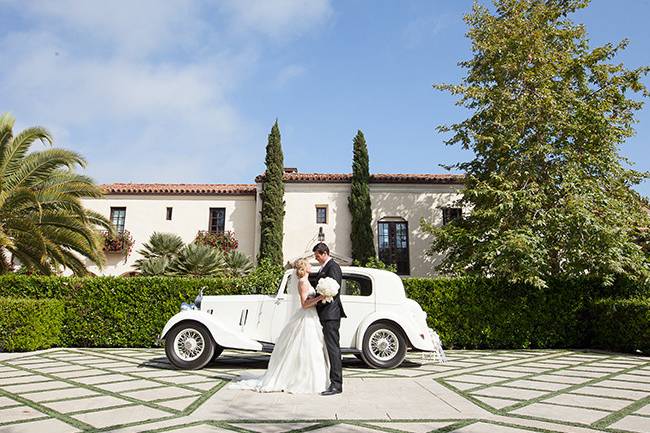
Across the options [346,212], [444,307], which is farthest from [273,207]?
[444,307]

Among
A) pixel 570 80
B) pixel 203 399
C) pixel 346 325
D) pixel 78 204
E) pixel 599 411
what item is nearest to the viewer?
pixel 599 411

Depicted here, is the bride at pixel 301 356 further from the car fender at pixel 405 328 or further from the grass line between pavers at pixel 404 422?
the car fender at pixel 405 328

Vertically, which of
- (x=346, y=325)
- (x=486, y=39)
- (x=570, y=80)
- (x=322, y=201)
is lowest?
(x=346, y=325)

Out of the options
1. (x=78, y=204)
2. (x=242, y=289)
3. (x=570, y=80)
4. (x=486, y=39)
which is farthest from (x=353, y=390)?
(x=486, y=39)

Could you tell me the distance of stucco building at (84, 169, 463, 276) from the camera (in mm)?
20484

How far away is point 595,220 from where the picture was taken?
10148 mm

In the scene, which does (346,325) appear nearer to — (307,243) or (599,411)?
(599,411)

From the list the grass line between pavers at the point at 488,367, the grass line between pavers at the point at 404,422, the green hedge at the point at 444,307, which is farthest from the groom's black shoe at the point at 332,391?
the green hedge at the point at 444,307

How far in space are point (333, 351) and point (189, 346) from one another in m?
2.92

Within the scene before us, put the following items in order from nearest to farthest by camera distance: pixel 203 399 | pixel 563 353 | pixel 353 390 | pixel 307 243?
pixel 203 399 → pixel 353 390 → pixel 563 353 → pixel 307 243

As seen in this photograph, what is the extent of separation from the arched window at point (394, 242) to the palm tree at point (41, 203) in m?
12.6

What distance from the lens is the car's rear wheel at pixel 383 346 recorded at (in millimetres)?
6969

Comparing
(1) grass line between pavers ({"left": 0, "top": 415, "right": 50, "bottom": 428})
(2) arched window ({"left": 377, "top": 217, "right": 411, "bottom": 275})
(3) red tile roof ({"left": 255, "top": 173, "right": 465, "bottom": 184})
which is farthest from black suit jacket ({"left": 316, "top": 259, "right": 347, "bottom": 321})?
(3) red tile roof ({"left": 255, "top": 173, "right": 465, "bottom": 184})

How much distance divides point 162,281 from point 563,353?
8.96 meters
